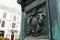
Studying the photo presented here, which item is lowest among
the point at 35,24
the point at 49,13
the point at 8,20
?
the point at 35,24

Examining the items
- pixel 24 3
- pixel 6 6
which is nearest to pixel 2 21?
pixel 6 6

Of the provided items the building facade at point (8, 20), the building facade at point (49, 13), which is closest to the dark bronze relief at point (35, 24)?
the building facade at point (49, 13)

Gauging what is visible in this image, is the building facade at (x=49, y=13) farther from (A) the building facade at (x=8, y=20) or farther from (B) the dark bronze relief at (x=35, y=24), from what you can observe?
(A) the building facade at (x=8, y=20)

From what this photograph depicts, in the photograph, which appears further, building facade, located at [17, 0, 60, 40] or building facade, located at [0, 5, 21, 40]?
building facade, located at [0, 5, 21, 40]

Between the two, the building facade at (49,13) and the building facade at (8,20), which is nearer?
the building facade at (49,13)

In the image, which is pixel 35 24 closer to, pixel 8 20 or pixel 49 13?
pixel 49 13

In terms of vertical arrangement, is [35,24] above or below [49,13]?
below

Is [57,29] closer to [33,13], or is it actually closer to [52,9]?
[52,9]

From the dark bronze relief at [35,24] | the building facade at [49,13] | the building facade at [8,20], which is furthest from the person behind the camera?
the building facade at [8,20]

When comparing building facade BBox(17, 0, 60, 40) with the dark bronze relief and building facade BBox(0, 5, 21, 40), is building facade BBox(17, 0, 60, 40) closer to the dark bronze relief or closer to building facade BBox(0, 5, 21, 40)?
the dark bronze relief

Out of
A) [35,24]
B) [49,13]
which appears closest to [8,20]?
[35,24]

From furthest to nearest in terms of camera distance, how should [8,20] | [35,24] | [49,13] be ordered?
[8,20], [35,24], [49,13]

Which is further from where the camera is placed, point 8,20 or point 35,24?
point 8,20

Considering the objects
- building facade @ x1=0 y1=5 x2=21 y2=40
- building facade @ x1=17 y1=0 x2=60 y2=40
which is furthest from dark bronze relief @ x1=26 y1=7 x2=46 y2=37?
building facade @ x1=0 y1=5 x2=21 y2=40
